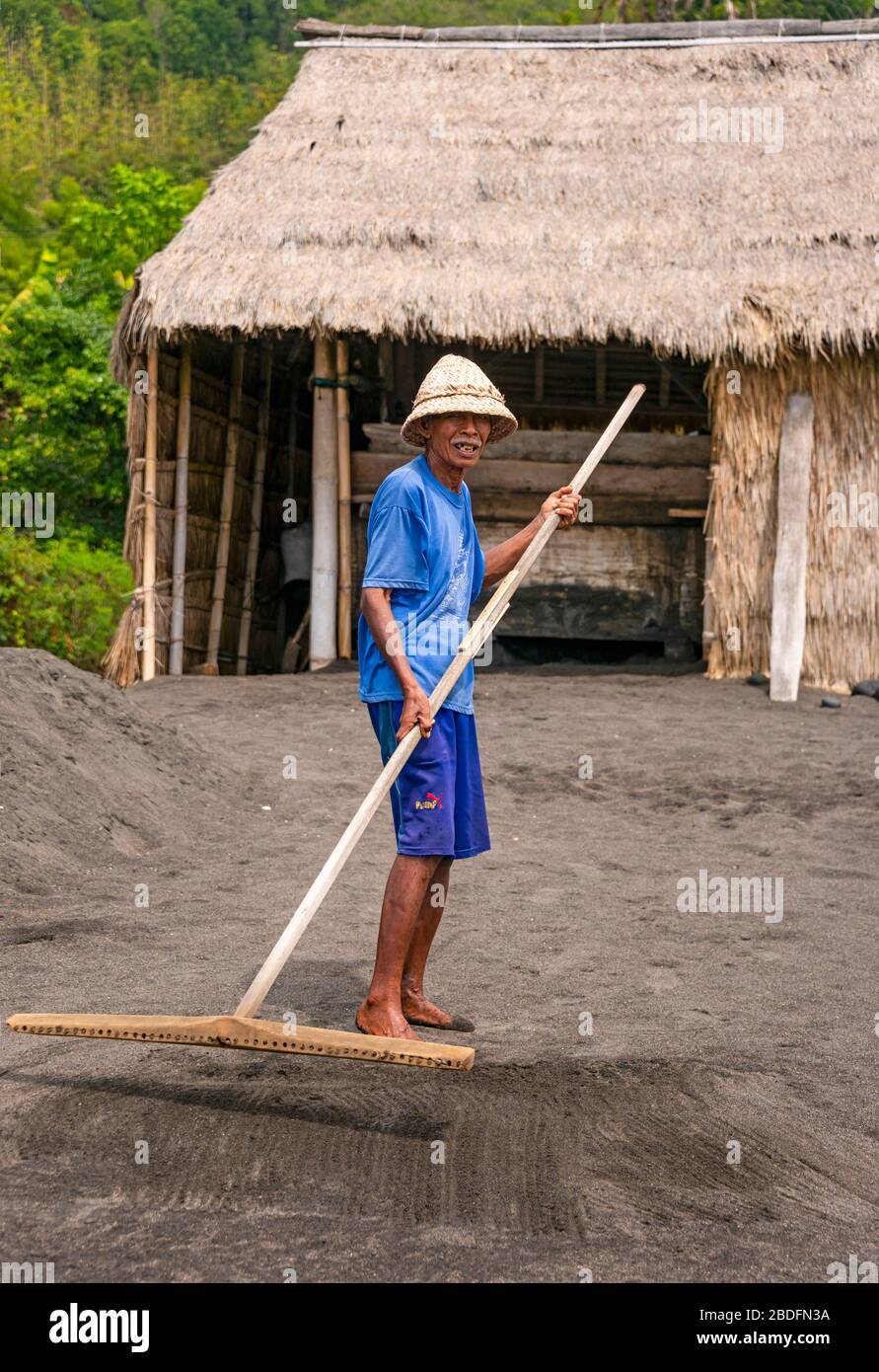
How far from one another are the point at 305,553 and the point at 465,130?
372 centimetres

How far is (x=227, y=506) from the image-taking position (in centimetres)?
1194

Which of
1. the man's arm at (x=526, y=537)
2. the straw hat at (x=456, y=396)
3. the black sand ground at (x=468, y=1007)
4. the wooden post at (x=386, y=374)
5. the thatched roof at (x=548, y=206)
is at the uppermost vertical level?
the thatched roof at (x=548, y=206)

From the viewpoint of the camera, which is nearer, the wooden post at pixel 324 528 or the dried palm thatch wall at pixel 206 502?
the dried palm thatch wall at pixel 206 502

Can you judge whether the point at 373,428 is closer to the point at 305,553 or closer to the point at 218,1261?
the point at 305,553

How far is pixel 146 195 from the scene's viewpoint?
18.1m

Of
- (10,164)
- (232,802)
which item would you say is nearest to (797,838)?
(232,802)

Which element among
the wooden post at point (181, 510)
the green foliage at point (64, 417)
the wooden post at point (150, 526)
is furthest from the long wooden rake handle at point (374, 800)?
the green foliage at point (64, 417)

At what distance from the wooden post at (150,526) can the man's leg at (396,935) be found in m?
6.92

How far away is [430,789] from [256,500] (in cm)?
939

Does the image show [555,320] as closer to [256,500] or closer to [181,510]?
[181,510]

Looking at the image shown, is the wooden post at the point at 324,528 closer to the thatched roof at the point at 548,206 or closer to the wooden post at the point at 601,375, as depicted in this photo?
the thatched roof at the point at 548,206

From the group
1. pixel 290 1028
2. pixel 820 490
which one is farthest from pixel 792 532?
pixel 290 1028

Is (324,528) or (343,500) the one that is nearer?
(324,528)

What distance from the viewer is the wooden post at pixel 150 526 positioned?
10.3m
